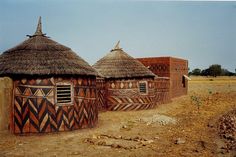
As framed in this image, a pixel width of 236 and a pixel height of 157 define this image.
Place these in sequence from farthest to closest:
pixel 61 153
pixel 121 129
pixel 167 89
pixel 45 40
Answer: pixel 167 89, pixel 45 40, pixel 121 129, pixel 61 153

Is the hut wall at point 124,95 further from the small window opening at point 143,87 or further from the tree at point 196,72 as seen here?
the tree at point 196,72

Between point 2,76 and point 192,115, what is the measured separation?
11847 millimetres

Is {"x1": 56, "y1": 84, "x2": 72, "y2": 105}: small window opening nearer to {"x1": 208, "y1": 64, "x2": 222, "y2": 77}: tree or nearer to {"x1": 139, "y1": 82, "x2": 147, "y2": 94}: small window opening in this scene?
{"x1": 139, "y1": 82, "x2": 147, "y2": 94}: small window opening

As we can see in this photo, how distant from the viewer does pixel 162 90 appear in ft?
92.1

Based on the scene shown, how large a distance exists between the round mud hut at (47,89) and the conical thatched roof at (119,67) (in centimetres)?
761

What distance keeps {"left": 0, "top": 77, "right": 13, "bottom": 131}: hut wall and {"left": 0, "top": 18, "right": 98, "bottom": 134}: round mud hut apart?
0.60ft

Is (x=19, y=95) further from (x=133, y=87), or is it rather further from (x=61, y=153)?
(x=133, y=87)

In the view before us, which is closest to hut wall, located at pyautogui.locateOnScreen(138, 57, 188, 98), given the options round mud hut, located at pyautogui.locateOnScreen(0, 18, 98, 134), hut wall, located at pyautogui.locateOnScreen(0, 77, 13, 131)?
round mud hut, located at pyautogui.locateOnScreen(0, 18, 98, 134)

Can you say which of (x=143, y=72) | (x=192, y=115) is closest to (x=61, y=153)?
(x=192, y=115)

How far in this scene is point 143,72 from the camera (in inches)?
913

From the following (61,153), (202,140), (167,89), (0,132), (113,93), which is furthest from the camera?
(167,89)

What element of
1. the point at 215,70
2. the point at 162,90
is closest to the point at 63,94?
the point at 162,90

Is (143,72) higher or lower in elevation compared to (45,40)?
lower

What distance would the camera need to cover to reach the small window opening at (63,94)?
44.6 feet
